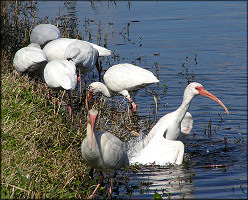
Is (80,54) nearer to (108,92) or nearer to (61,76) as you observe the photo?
(108,92)

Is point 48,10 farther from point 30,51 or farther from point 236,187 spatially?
point 236,187

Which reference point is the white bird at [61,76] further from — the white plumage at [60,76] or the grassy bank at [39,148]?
the grassy bank at [39,148]

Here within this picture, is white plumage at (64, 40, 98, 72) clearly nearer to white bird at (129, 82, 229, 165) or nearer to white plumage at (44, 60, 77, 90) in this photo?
white plumage at (44, 60, 77, 90)

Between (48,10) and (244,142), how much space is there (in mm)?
10298

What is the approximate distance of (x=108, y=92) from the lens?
8234 millimetres

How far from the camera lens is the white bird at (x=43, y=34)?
8984mm

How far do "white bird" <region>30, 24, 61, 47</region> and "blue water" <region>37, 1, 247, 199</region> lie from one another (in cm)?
190

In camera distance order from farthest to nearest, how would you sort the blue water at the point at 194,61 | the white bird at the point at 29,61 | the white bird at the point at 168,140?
1. the white bird at the point at 29,61
2. the white bird at the point at 168,140
3. the blue water at the point at 194,61

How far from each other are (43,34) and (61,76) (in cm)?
239

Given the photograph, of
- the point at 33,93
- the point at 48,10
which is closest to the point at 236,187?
the point at 33,93

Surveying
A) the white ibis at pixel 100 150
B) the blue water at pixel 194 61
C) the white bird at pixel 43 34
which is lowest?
the blue water at pixel 194 61

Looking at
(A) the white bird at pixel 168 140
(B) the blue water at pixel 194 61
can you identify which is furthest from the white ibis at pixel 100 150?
(A) the white bird at pixel 168 140

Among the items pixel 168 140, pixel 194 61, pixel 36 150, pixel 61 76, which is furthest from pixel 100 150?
pixel 194 61

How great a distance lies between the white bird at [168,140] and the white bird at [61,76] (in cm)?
140
